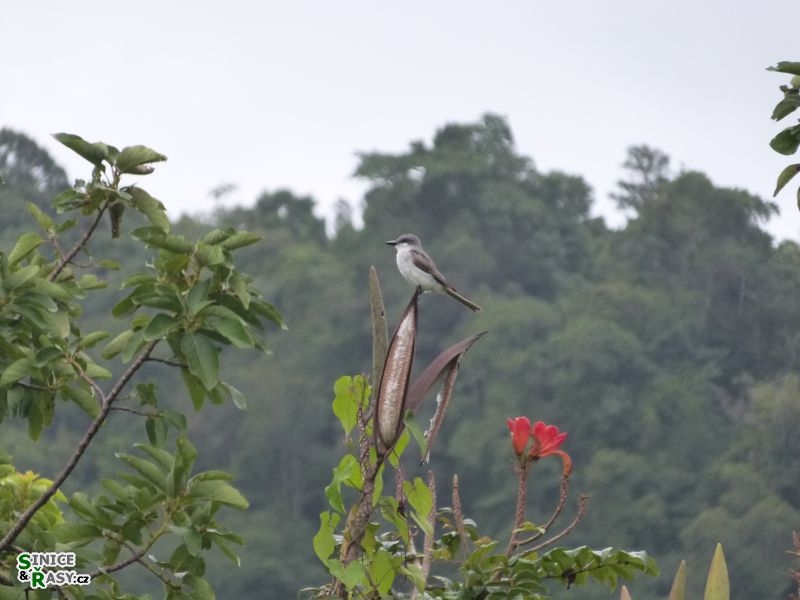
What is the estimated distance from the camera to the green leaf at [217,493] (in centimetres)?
373

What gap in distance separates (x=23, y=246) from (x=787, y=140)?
1.91m

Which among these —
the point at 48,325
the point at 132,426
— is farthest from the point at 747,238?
the point at 48,325

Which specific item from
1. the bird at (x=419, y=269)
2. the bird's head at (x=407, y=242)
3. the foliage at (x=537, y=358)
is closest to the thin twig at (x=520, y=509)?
the bird at (x=419, y=269)

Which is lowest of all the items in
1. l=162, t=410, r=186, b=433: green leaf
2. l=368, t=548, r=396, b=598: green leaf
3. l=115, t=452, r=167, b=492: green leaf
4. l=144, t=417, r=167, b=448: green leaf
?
l=368, t=548, r=396, b=598: green leaf

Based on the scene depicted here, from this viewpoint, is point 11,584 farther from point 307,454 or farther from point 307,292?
point 307,292

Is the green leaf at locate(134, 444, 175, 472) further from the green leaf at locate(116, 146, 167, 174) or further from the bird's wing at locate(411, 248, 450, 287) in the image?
the bird's wing at locate(411, 248, 450, 287)

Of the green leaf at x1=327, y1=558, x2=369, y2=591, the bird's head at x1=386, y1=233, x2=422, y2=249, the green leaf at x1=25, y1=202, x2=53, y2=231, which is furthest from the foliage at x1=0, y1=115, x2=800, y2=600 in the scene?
the green leaf at x1=327, y1=558, x2=369, y2=591

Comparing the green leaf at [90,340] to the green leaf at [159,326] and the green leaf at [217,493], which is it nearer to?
the green leaf at [159,326]

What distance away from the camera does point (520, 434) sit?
3.40 metres

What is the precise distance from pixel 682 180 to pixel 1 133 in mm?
23574

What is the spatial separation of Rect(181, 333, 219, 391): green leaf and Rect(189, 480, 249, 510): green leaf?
22cm

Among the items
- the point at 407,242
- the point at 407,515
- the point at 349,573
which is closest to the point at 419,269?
the point at 407,242

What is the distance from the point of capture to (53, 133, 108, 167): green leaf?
3.97 meters

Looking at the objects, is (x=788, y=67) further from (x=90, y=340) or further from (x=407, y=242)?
(x=407, y=242)
